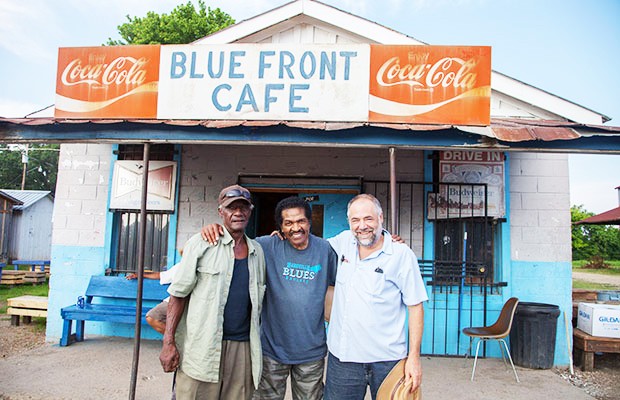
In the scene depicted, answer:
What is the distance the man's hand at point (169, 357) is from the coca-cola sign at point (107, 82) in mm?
2787

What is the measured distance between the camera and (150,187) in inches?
254

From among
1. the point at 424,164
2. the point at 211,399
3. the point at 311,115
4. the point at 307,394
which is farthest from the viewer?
the point at 424,164

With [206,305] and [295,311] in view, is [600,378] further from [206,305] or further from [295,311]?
[206,305]

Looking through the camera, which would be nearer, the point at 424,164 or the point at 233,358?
the point at 233,358

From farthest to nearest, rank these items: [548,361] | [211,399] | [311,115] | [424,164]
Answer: [424,164] < [548,361] < [311,115] < [211,399]

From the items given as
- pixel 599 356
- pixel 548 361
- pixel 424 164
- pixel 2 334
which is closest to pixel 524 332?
pixel 548 361

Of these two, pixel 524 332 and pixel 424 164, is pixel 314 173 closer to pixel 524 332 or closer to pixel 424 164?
pixel 424 164

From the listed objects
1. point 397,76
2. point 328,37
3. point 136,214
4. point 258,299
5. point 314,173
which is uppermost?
point 328,37

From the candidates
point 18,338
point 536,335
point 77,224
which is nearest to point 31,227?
point 18,338

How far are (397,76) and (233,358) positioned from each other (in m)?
3.20

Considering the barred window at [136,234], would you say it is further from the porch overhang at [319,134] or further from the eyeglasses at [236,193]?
the eyeglasses at [236,193]

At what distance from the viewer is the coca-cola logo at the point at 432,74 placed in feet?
14.5

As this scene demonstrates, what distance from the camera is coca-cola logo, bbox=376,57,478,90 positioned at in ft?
14.5

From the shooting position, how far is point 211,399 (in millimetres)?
2615
